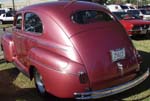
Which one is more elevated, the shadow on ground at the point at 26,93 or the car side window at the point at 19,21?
the car side window at the point at 19,21

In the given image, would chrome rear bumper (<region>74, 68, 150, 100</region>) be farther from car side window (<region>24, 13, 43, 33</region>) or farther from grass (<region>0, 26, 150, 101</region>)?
car side window (<region>24, 13, 43, 33</region>)

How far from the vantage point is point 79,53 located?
Answer: 5586mm

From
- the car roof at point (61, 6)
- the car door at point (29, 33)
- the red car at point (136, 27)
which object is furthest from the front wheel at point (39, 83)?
the red car at point (136, 27)

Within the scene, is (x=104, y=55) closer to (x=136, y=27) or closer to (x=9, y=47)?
(x=9, y=47)

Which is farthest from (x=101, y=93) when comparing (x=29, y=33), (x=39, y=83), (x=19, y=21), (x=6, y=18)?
(x=6, y=18)

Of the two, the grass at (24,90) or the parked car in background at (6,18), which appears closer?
the grass at (24,90)

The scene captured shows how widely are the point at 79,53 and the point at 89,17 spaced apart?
985mm

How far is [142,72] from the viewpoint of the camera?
637 cm

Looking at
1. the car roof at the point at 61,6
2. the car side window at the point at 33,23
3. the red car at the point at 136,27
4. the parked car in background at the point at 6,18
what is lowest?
the parked car in background at the point at 6,18

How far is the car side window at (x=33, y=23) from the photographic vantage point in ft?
21.1

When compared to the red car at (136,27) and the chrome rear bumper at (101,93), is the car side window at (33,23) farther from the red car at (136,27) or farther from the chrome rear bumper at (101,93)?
the red car at (136,27)

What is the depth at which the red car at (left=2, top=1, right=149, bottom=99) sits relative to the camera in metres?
5.45

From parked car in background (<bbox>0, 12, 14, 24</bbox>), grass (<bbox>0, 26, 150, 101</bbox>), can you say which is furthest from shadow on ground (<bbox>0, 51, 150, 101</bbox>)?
parked car in background (<bbox>0, 12, 14, 24</bbox>)

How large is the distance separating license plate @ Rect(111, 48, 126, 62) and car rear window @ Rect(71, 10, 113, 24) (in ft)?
2.57
